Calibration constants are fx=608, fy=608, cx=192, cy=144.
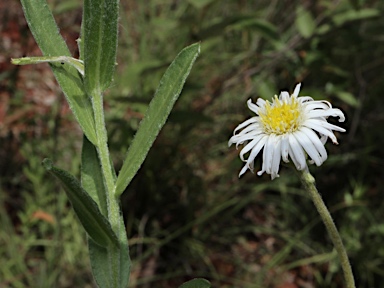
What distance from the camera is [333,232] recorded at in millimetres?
952

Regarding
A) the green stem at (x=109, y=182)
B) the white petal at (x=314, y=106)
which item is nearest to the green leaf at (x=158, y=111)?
the green stem at (x=109, y=182)

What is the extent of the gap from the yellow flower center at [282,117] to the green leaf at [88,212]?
338 millimetres

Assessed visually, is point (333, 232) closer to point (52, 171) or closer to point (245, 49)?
point (52, 171)

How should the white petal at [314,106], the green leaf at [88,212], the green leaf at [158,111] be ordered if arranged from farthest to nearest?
the white petal at [314,106] < the green leaf at [158,111] < the green leaf at [88,212]

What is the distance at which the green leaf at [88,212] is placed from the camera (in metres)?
0.87

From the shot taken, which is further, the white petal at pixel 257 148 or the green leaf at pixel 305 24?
the green leaf at pixel 305 24

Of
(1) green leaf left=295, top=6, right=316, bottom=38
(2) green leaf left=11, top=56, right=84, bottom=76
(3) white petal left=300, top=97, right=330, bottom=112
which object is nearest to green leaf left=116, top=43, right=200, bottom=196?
(2) green leaf left=11, top=56, right=84, bottom=76

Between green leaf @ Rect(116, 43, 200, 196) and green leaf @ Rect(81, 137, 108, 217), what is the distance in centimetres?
9

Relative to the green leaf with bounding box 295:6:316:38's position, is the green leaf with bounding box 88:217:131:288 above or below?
below

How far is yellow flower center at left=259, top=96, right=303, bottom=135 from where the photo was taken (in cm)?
107

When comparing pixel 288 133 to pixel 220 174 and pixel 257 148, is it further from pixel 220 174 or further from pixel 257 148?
pixel 220 174

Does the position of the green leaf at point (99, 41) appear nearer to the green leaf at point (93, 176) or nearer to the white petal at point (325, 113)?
the green leaf at point (93, 176)

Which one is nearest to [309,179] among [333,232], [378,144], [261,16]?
[333,232]

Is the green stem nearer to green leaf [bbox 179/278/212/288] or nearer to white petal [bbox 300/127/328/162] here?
green leaf [bbox 179/278/212/288]
